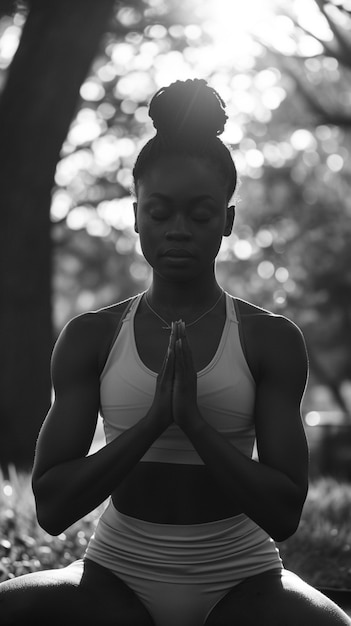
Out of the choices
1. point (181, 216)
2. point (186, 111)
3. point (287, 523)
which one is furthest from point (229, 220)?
A: point (287, 523)

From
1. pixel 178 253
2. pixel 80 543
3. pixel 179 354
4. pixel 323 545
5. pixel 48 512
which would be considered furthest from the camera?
pixel 323 545

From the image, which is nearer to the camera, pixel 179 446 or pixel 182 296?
pixel 179 446

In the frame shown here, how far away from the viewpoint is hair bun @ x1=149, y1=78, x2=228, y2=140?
3.11m

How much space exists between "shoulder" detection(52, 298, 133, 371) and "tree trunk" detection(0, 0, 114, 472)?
5.92 m

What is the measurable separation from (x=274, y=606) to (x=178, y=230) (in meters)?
1.22

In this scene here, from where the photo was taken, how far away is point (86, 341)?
307cm

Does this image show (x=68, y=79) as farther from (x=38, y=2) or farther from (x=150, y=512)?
(x=150, y=512)

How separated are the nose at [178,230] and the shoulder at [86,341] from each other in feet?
1.29

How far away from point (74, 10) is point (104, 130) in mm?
11543

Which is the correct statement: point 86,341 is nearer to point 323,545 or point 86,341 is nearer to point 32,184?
point 323,545

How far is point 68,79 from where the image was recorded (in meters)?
8.75

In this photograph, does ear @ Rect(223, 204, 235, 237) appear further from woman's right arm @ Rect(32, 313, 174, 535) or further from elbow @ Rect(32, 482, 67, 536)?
elbow @ Rect(32, 482, 67, 536)

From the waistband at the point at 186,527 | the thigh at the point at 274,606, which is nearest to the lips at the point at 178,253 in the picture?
the waistband at the point at 186,527

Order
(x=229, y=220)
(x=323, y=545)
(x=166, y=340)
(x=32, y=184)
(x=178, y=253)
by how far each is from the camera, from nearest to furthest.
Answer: (x=178, y=253) → (x=166, y=340) → (x=229, y=220) → (x=323, y=545) → (x=32, y=184)
